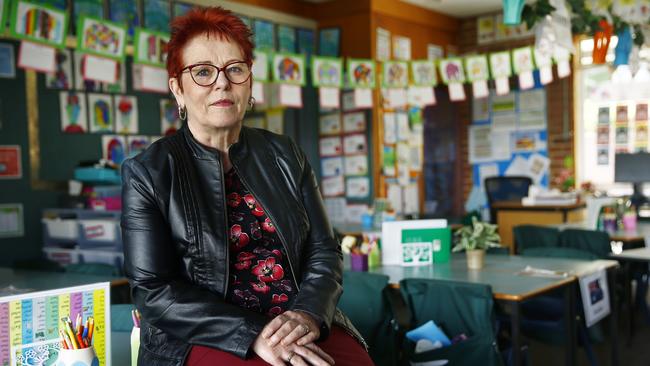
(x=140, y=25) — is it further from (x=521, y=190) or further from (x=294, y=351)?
(x=294, y=351)

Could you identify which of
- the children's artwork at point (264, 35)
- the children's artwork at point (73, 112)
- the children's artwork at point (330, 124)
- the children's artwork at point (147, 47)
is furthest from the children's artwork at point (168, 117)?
the children's artwork at point (330, 124)

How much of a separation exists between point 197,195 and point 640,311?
16.5ft

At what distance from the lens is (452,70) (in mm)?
6668

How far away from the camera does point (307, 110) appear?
7.75 m

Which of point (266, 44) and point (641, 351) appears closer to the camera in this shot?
point (641, 351)

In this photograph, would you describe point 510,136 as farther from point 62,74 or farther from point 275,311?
point 275,311

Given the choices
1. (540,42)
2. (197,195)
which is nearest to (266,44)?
(540,42)

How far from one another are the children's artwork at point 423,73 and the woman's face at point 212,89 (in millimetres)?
5254

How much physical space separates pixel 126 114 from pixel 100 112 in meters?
0.27

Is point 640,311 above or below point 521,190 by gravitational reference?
below

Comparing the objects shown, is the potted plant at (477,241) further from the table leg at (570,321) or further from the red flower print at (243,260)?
the red flower print at (243,260)

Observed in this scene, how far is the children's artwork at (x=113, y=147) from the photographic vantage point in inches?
228

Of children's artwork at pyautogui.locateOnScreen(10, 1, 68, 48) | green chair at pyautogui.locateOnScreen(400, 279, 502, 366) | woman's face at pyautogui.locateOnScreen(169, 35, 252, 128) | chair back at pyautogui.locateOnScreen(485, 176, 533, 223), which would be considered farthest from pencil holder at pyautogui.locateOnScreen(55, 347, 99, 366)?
chair back at pyautogui.locateOnScreen(485, 176, 533, 223)

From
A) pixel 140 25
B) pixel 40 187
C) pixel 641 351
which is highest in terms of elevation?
pixel 140 25
